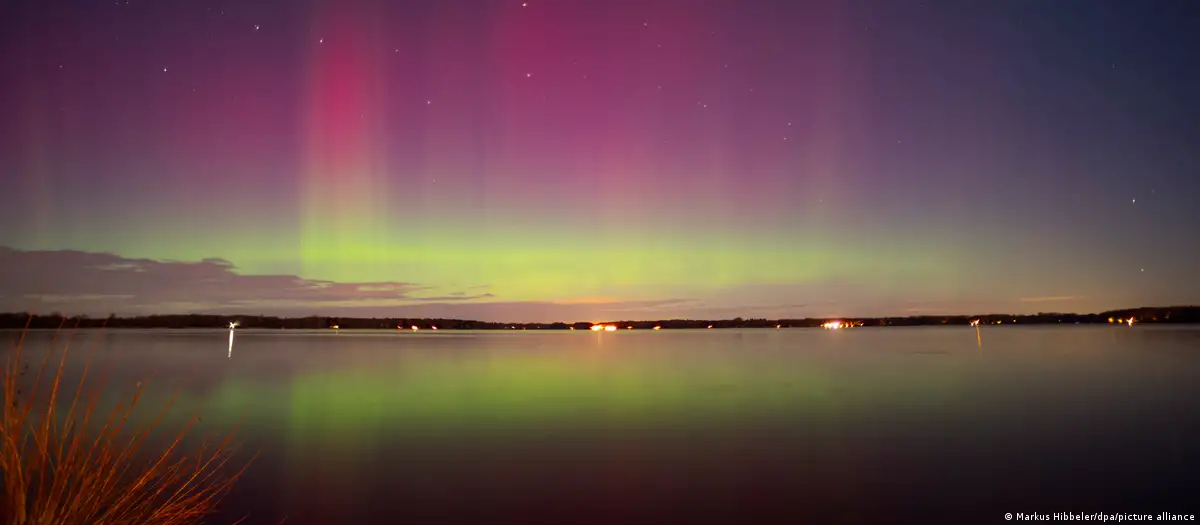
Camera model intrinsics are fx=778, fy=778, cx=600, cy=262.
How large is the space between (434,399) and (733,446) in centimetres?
1163

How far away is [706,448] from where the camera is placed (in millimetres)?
14922

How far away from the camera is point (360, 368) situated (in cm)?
4066

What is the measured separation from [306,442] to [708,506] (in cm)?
925

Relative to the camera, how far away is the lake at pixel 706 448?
34.7 feet

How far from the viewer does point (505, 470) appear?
12906mm

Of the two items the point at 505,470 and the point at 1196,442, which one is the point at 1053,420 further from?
the point at 505,470

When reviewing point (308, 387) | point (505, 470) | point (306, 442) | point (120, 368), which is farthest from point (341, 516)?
point (120, 368)

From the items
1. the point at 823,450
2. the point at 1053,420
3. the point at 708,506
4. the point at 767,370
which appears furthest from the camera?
the point at 767,370

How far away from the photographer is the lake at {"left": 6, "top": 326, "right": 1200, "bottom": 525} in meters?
10.6

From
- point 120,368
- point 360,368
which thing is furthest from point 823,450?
point 120,368

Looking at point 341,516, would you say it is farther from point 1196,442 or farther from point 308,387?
point 308,387

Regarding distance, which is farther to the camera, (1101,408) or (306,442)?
(1101,408)

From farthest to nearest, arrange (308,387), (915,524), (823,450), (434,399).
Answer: (308,387)
(434,399)
(823,450)
(915,524)

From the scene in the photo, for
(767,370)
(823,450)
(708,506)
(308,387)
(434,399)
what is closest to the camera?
(708,506)
